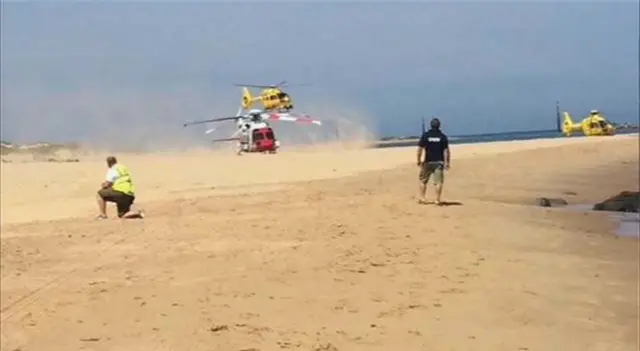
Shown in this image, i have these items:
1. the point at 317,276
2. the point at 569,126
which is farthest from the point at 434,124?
the point at 569,126

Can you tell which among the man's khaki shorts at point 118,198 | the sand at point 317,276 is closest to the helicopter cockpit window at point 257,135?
the sand at point 317,276

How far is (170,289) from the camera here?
33.4 feet

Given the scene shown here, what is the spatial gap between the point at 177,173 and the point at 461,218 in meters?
15.5

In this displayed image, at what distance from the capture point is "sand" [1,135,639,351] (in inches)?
333

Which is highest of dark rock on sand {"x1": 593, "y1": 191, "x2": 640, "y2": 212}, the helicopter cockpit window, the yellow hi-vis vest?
the helicopter cockpit window

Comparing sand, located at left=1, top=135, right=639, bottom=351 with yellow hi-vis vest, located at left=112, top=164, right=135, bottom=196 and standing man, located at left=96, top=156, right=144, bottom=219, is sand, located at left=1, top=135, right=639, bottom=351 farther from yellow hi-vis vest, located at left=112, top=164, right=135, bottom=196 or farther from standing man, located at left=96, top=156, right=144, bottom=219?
yellow hi-vis vest, located at left=112, top=164, right=135, bottom=196

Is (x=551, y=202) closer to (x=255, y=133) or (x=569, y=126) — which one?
(x=255, y=133)

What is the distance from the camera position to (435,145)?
62.9 feet

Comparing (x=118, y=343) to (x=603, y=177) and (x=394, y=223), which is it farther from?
(x=603, y=177)

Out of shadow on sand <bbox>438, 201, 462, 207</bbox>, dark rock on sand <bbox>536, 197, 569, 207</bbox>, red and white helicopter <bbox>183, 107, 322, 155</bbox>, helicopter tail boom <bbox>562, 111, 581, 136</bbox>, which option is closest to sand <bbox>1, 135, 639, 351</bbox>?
shadow on sand <bbox>438, 201, 462, 207</bbox>

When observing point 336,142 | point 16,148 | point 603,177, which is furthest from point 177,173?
point 336,142

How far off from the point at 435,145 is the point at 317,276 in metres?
8.86

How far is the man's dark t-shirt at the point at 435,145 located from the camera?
19141 millimetres

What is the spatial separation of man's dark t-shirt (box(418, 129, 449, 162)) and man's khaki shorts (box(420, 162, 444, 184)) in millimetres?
93
